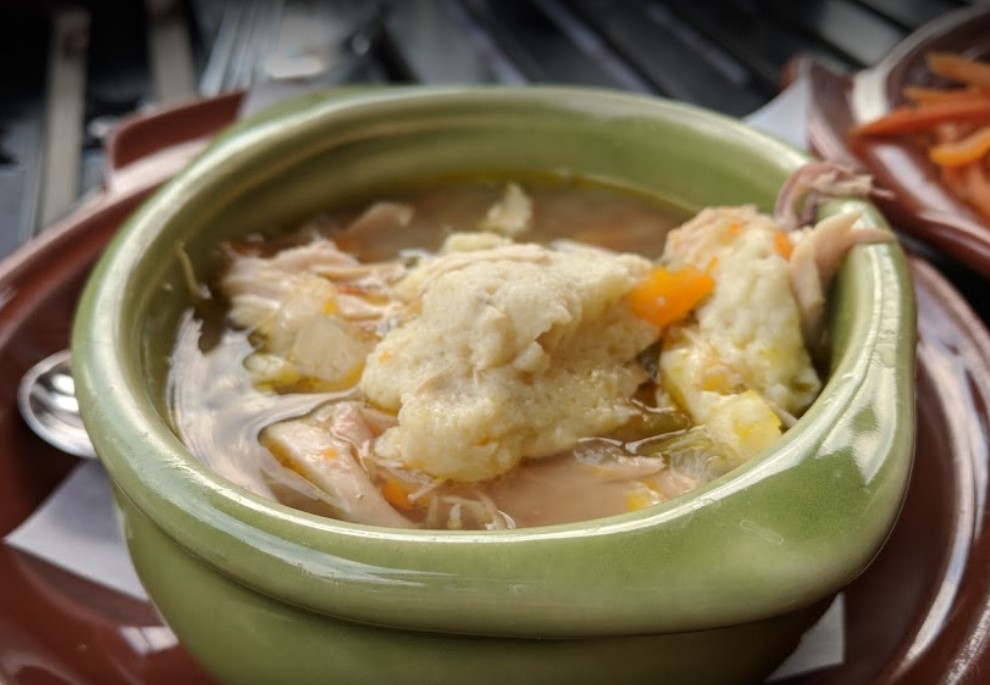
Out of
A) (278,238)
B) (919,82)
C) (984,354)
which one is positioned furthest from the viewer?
(919,82)

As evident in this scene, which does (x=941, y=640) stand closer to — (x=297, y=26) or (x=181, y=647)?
(x=181, y=647)

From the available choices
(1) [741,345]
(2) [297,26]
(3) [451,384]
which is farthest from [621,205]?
(2) [297,26]

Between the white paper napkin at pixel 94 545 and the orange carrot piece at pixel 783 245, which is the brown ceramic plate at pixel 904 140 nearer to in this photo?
the orange carrot piece at pixel 783 245

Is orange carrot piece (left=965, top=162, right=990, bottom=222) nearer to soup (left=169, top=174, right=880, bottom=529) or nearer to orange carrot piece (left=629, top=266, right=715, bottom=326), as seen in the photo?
soup (left=169, top=174, right=880, bottom=529)

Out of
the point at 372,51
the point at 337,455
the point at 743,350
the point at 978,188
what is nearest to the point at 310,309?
the point at 337,455

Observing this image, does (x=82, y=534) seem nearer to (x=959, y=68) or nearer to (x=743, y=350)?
(x=743, y=350)

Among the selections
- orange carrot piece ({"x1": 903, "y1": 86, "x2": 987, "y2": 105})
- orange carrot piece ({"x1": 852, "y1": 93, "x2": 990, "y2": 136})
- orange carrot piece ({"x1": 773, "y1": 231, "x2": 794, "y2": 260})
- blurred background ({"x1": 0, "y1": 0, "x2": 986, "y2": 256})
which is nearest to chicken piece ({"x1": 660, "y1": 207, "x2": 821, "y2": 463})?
orange carrot piece ({"x1": 773, "y1": 231, "x2": 794, "y2": 260})
